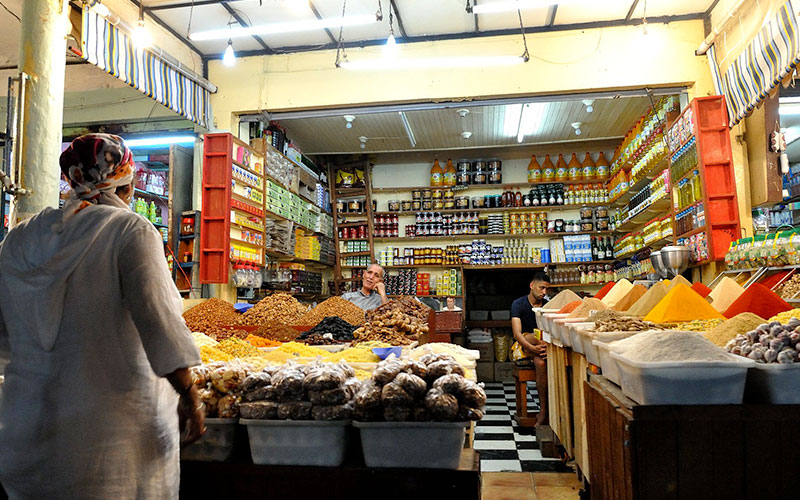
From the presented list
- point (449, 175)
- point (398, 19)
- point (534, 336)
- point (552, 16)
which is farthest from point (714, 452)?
point (449, 175)

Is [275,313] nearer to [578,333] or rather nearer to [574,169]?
[578,333]

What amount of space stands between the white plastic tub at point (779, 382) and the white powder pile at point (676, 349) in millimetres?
121

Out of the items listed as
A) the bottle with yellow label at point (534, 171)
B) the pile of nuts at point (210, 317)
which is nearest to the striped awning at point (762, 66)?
the bottle with yellow label at point (534, 171)

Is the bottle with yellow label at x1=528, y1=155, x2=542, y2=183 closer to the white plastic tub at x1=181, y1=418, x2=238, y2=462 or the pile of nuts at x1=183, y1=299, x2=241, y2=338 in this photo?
the pile of nuts at x1=183, y1=299, x2=241, y2=338

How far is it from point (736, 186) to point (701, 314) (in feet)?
12.0

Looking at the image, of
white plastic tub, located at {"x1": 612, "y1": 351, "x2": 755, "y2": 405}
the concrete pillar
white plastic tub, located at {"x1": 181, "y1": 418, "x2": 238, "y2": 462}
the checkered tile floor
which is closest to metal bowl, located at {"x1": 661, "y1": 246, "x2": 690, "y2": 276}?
the checkered tile floor

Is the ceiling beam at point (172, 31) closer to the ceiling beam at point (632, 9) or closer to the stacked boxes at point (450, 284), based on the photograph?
the stacked boxes at point (450, 284)

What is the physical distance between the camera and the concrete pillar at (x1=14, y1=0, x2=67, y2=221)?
3.29 metres

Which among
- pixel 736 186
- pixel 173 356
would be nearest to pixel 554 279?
pixel 736 186

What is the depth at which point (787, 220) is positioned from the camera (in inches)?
297

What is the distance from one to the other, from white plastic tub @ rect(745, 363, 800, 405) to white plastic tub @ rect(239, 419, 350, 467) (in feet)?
4.16

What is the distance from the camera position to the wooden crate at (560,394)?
3449mm

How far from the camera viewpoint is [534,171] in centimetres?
869

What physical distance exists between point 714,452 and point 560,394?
6.94 ft
